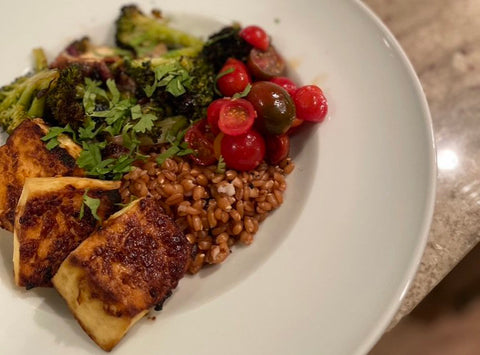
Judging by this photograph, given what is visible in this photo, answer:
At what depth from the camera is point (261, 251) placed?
8.63ft

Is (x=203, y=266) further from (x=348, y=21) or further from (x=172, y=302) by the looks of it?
(x=348, y=21)

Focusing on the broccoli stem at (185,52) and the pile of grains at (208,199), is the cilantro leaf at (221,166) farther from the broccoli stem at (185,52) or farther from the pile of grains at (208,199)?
the broccoli stem at (185,52)

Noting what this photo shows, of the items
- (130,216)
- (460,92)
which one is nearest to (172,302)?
(130,216)

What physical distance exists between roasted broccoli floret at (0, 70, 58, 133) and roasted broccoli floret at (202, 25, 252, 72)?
109 cm

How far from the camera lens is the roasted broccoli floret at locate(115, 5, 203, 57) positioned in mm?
3441

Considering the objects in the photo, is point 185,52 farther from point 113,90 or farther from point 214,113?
point 214,113

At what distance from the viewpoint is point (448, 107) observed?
11.0 ft

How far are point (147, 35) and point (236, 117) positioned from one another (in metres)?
1.29

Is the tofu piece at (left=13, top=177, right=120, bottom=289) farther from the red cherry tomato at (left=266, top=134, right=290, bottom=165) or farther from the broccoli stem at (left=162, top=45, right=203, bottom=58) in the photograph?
the broccoli stem at (left=162, top=45, right=203, bottom=58)

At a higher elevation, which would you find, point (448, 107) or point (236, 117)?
point (236, 117)

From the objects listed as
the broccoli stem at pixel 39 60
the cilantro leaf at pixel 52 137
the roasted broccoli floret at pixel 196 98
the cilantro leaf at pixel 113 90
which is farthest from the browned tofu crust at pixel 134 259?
the broccoli stem at pixel 39 60

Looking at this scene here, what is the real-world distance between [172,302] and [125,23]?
2146 millimetres

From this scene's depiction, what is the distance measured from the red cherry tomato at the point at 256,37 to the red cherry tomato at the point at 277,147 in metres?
0.74

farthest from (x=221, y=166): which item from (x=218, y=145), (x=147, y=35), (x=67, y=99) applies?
(x=147, y=35)
